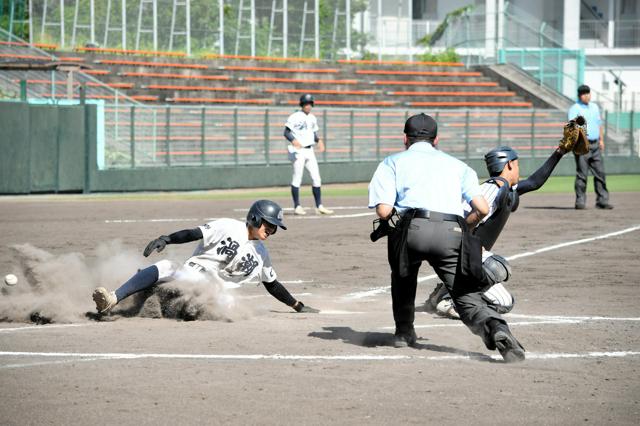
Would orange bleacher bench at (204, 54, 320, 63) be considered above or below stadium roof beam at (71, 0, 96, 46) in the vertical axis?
below

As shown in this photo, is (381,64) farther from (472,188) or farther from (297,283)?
(472,188)

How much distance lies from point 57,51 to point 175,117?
7305 millimetres

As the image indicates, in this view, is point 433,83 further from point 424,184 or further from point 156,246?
point 424,184

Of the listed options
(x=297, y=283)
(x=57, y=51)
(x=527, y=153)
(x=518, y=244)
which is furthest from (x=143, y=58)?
(x=297, y=283)

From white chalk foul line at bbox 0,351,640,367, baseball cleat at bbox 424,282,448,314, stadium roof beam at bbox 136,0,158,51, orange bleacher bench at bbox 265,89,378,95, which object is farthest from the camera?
stadium roof beam at bbox 136,0,158,51

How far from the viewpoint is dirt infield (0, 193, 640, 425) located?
19.4 ft

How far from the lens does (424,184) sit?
735 cm

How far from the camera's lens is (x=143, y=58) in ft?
117

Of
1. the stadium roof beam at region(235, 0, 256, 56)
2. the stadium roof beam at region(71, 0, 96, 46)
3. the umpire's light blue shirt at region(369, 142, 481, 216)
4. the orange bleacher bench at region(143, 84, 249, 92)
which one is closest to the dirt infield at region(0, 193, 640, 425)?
the umpire's light blue shirt at region(369, 142, 481, 216)

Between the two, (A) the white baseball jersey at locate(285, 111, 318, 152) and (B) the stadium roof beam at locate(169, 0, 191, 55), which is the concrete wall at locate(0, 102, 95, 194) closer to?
(A) the white baseball jersey at locate(285, 111, 318, 152)

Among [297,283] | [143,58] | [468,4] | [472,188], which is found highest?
[468,4]

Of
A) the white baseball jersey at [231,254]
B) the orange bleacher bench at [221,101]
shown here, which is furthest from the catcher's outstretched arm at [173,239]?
the orange bleacher bench at [221,101]

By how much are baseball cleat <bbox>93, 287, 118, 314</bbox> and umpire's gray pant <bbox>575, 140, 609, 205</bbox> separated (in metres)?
13.1

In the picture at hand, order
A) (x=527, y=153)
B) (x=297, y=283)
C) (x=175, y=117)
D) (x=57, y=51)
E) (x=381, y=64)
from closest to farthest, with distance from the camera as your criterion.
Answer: (x=297, y=283), (x=175, y=117), (x=57, y=51), (x=527, y=153), (x=381, y=64)
